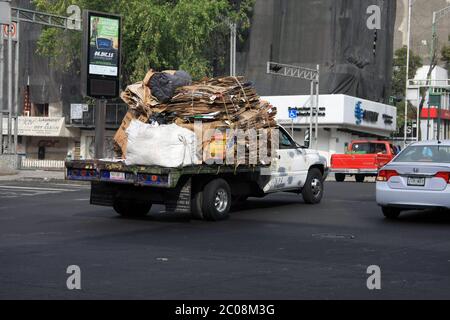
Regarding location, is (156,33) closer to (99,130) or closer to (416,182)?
(99,130)

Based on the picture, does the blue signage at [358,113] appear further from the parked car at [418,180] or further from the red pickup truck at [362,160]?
the parked car at [418,180]

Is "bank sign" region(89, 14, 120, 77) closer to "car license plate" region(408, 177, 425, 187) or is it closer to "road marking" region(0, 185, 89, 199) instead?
"road marking" region(0, 185, 89, 199)

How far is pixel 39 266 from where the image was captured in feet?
30.4

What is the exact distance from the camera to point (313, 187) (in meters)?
18.7

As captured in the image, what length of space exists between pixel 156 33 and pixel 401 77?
30.5 m

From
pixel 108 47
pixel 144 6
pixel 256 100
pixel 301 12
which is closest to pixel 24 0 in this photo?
pixel 144 6

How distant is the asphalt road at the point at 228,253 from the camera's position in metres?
7.90

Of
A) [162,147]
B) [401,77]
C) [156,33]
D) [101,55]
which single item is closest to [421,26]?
[401,77]

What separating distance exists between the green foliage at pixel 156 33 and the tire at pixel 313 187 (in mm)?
23484

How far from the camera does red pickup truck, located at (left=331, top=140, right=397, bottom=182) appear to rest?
31734mm

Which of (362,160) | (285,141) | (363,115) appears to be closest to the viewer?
(285,141)

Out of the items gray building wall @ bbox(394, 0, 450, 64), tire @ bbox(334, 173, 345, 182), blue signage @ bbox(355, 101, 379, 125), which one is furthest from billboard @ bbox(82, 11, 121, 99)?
gray building wall @ bbox(394, 0, 450, 64)

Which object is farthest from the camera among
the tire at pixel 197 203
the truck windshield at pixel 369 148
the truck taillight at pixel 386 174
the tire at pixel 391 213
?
the truck windshield at pixel 369 148

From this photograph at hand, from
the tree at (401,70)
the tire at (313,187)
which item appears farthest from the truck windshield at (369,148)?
the tree at (401,70)
